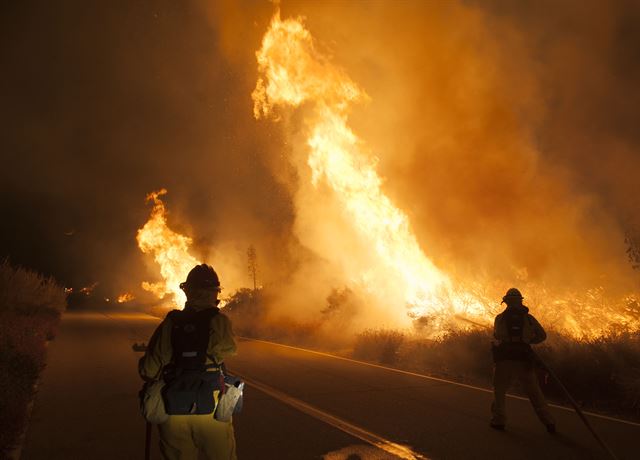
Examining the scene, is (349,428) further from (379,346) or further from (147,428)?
(379,346)

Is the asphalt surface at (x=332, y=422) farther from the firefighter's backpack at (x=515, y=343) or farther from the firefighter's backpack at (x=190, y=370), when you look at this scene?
the firefighter's backpack at (x=190, y=370)

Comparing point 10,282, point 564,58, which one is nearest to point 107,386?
point 10,282

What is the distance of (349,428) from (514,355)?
2.55 m

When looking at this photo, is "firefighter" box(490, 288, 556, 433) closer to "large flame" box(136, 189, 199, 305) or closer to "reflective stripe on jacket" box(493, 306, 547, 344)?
"reflective stripe on jacket" box(493, 306, 547, 344)

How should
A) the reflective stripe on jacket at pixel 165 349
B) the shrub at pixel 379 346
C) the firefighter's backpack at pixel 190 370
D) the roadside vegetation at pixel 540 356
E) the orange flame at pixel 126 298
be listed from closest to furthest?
the firefighter's backpack at pixel 190 370 → the reflective stripe on jacket at pixel 165 349 → the roadside vegetation at pixel 540 356 → the shrub at pixel 379 346 → the orange flame at pixel 126 298

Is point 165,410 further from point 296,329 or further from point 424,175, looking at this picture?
point 296,329

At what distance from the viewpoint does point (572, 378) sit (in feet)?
28.3

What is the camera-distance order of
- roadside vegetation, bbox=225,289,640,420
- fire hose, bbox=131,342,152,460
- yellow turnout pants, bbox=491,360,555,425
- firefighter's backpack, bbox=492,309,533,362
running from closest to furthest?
fire hose, bbox=131,342,152,460
yellow turnout pants, bbox=491,360,555,425
firefighter's backpack, bbox=492,309,533,362
roadside vegetation, bbox=225,289,640,420

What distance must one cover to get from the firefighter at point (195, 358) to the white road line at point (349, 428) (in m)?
2.56

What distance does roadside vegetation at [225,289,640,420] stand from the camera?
7941mm

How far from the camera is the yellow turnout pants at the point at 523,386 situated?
6.04 meters

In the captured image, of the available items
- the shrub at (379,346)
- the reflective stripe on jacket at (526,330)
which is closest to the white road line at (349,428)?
the reflective stripe on jacket at (526,330)

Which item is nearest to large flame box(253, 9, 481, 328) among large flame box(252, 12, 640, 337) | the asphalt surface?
large flame box(252, 12, 640, 337)

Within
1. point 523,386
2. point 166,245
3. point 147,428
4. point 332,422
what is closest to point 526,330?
point 523,386
